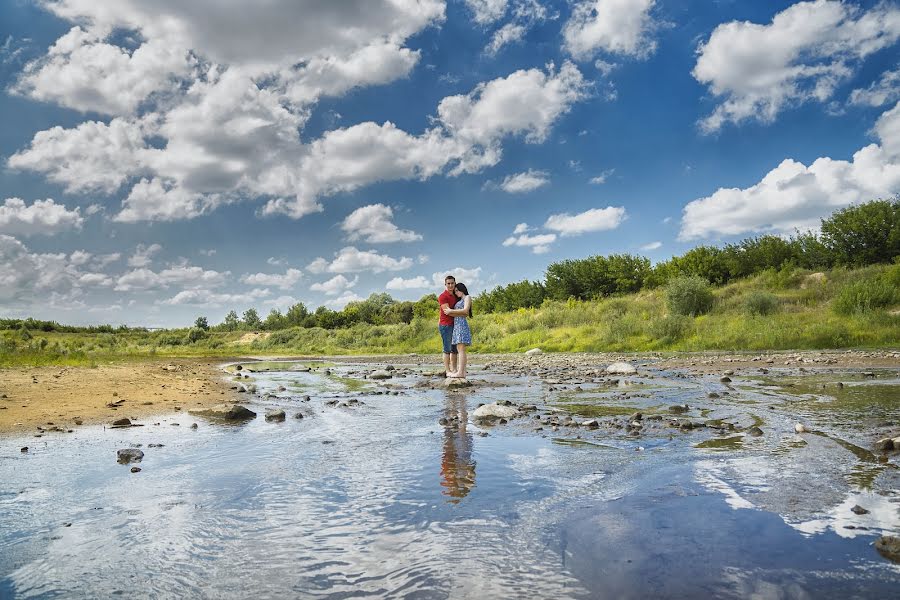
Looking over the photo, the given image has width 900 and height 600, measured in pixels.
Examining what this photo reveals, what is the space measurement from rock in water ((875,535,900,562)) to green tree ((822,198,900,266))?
4866 centimetres

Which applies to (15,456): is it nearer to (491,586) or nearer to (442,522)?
(442,522)

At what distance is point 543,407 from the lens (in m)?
10.0

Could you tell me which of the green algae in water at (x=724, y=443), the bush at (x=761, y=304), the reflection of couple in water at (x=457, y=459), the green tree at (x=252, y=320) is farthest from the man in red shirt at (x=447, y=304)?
the green tree at (x=252, y=320)

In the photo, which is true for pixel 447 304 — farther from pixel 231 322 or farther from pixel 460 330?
pixel 231 322

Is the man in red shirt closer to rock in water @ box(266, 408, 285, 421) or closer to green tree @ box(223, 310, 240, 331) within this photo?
rock in water @ box(266, 408, 285, 421)

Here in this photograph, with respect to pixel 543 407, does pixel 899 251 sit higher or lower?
higher

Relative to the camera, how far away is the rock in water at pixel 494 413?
347 inches

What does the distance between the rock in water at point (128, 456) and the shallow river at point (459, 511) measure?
141 mm

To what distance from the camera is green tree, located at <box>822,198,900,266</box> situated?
43.4 metres

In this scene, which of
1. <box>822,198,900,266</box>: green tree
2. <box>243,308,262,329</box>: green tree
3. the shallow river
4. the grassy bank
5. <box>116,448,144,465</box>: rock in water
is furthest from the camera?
<box>243,308,262,329</box>: green tree

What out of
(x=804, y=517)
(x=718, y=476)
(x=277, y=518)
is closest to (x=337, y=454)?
(x=277, y=518)

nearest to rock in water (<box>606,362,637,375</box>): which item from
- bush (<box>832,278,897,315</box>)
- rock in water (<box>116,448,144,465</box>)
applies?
rock in water (<box>116,448,144,465</box>)

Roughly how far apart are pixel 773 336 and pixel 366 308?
83.2 m

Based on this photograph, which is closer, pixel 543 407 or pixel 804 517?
pixel 804 517
